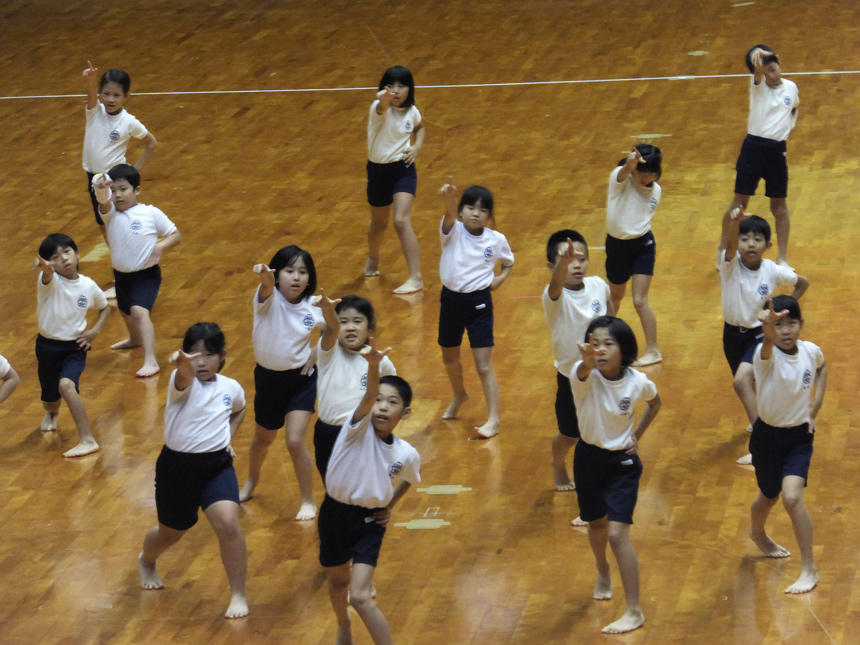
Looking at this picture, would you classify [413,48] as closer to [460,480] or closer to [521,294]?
[521,294]

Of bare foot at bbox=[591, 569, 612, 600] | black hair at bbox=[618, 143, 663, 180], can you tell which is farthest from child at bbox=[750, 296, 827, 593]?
black hair at bbox=[618, 143, 663, 180]

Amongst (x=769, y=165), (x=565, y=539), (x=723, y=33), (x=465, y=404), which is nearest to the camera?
(x=565, y=539)

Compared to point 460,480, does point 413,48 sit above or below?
above

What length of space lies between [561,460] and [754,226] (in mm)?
1418

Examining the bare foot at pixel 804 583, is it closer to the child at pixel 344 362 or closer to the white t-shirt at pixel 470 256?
the child at pixel 344 362

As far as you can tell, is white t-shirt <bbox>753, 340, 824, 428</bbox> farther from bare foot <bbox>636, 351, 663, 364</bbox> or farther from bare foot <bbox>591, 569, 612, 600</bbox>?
bare foot <bbox>636, 351, 663, 364</bbox>

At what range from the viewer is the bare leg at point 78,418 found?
6.40 metres

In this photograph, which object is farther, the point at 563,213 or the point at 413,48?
the point at 413,48

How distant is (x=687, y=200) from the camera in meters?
9.25

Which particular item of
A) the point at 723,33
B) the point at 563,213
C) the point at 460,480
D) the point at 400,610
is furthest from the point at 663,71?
the point at 400,610

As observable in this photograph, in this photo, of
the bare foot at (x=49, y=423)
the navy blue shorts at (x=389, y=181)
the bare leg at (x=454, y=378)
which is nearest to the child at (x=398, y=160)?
the navy blue shorts at (x=389, y=181)

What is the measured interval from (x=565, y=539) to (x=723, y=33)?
860cm

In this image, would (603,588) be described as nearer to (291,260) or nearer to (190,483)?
(190,483)

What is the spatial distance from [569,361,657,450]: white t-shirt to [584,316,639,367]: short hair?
0.07 m
